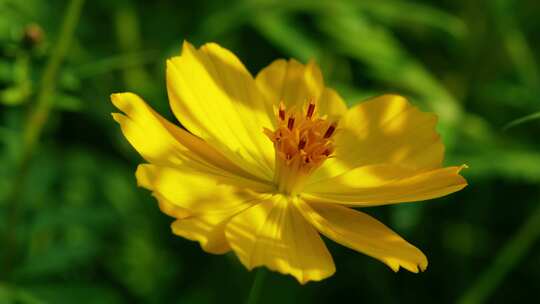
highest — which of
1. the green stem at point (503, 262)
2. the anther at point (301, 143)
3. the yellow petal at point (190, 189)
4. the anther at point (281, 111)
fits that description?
the anther at point (281, 111)

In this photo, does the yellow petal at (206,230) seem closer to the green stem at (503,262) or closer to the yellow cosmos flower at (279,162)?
the yellow cosmos flower at (279,162)

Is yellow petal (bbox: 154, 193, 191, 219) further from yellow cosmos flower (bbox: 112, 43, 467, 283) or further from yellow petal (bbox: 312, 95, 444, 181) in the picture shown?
yellow petal (bbox: 312, 95, 444, 181)

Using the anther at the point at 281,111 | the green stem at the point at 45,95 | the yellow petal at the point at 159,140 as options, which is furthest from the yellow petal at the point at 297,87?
the green stem at the point at 45,95

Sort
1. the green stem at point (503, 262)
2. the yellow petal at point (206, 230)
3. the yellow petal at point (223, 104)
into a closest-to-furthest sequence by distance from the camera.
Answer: the yellow petal at point (206, 230) < the yellow petal at point (223, 104) < the green stem at point (503, 262)

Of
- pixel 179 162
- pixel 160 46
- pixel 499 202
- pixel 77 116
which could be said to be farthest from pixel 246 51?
pixel 179 162

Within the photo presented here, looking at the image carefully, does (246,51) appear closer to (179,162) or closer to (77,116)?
(77,116)
